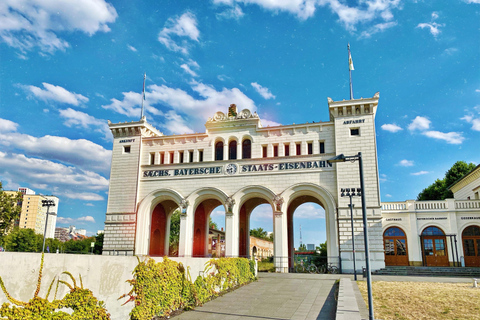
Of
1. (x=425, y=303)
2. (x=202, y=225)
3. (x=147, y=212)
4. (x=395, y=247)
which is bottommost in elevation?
(x=425, y=303)

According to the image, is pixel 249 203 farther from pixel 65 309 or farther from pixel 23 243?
pixel 23 243

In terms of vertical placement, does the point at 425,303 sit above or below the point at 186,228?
below

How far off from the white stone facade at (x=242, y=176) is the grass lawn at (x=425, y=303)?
450 inches

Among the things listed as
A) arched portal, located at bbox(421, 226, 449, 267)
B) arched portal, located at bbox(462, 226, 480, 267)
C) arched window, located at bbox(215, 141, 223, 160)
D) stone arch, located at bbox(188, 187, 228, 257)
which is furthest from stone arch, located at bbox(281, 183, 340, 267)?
arched portal, located at bbox(462, 226, 480, 267)

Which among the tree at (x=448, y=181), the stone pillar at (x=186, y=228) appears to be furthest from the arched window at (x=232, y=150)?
the tree at (x=448, y=181)

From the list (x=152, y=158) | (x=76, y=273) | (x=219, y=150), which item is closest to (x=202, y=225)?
(x=152, y=158)

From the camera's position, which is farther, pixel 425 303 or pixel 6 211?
pixel 6 211

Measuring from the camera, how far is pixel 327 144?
2964cm

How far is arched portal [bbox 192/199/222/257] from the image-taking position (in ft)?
116

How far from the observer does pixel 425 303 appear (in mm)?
12180

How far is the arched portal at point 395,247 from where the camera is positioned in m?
30.2

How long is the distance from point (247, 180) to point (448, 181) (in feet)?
107

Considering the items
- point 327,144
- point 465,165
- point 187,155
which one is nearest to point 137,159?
point 187,155

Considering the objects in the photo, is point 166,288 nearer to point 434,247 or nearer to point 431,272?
point 431,272
